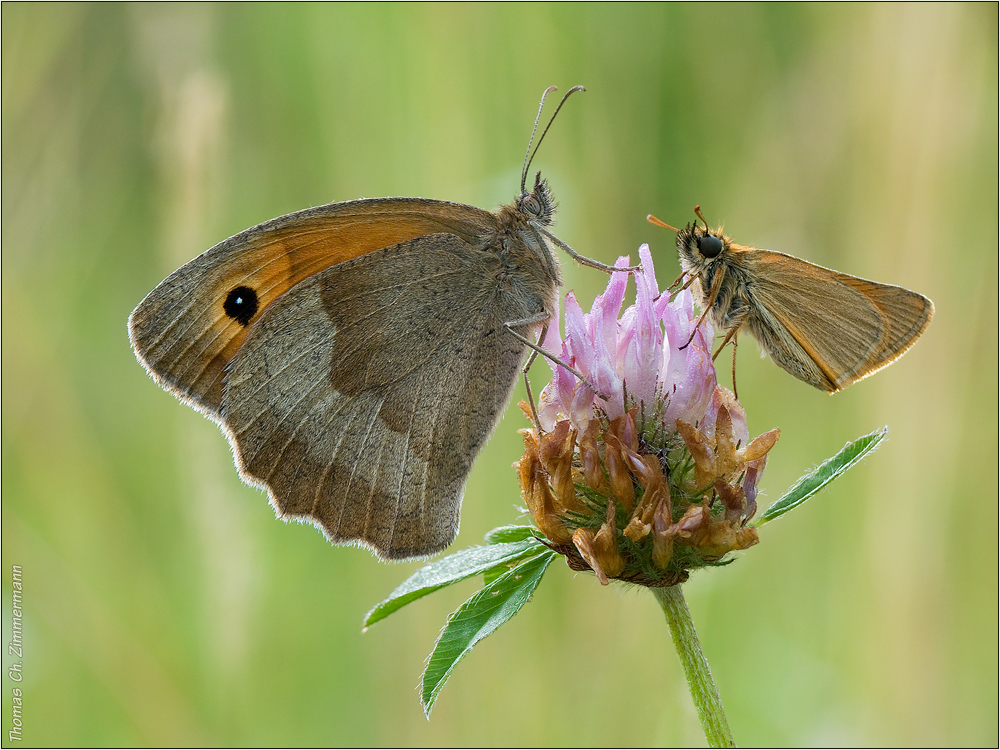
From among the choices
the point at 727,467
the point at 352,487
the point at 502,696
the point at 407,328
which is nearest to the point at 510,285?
the point at 407,328

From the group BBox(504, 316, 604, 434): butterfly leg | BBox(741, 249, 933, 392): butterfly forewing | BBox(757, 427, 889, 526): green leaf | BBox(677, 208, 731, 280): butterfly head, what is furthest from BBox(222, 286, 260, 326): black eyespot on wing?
BBox(757, 427, 889, 526): green leaf

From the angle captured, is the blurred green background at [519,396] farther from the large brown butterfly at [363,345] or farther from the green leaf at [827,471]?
the green leaf at [827,471]

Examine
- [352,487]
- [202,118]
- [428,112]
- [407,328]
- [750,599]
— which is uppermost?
[428,112]

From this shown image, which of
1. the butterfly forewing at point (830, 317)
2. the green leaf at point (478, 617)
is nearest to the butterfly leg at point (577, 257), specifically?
the butterfly forewing at point (830, 317)

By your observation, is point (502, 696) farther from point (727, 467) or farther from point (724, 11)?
point (724, 11)

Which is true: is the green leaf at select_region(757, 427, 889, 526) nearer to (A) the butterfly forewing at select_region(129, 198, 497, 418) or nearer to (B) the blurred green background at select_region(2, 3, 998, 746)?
(A) the butterfly forewing at select_region(129, 198, 497, 418)
